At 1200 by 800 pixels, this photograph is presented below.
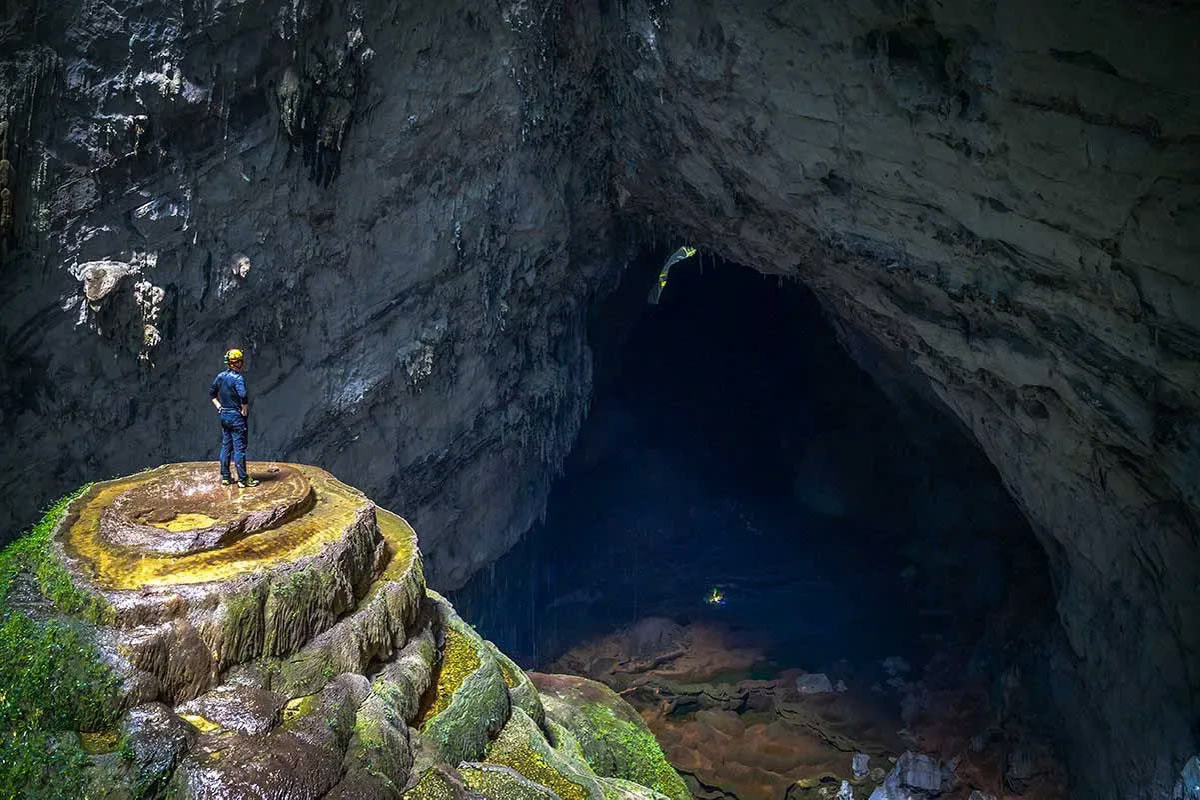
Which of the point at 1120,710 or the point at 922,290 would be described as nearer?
the point at 1120,710

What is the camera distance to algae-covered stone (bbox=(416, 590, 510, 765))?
22.8ft

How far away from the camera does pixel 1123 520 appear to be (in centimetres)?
1030

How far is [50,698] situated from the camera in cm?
552

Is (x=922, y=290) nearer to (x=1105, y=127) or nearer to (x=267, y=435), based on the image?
(x=1105, y=127)

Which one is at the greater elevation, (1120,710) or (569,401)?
(569,401)

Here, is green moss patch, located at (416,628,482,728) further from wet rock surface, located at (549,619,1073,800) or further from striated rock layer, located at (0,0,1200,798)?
wet rock surface, located at (549,619,1073,800)

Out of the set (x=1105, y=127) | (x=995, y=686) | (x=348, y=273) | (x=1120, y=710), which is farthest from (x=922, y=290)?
(x=348, y=273)

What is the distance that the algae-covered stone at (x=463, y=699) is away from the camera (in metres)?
6.94

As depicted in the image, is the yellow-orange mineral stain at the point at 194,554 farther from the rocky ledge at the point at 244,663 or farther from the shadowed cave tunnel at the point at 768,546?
the shadowed cave tunnel at the point at 768,546

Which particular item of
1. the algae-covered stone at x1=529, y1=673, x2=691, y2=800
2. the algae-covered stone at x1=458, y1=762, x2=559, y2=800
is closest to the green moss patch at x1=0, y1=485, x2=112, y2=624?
the algae-covered stone at x1=458, y1=762, x2=559, y2=800

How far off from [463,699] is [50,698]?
307 cm

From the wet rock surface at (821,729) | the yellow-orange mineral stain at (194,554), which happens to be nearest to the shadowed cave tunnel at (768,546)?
the wet rock surface at (821,729)

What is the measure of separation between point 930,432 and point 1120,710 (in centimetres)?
758

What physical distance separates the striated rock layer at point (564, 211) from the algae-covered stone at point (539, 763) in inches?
121
